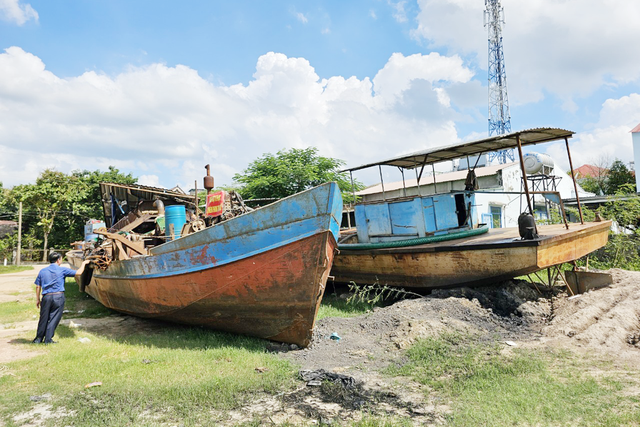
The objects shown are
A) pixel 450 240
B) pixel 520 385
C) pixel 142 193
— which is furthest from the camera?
pixel 142 193

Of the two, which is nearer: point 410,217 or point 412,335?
point 412,335

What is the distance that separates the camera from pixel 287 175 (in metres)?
19.8

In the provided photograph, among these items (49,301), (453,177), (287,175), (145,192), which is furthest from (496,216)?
(49,301)

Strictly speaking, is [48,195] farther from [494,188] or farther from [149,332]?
[494,188]

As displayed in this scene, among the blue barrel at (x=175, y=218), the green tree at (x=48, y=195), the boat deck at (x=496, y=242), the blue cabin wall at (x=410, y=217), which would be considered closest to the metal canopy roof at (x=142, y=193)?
the blue barrel at (x=175, y=218)

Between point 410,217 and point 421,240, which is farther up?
point 410,217

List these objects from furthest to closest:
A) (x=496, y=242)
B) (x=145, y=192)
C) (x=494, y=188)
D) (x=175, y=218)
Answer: (x=494, y=188)
(x=145, y=192)
(x=175, y=218)
(x=496, y=242)

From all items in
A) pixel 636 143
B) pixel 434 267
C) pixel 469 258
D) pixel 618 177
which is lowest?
pixel 434 267

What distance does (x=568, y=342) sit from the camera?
5.31m

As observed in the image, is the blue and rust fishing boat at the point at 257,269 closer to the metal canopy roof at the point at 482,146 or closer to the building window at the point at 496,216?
the metal canopy roof at the point at 482,146

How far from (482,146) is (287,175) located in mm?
12196

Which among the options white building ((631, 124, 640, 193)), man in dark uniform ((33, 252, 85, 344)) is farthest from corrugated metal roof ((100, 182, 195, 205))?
white building ((631, 124, 640, 193))

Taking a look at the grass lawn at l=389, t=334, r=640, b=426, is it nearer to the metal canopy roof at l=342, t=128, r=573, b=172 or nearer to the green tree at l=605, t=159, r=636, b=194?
the metal canopy roof at l=342, t=128, r=573, b=172

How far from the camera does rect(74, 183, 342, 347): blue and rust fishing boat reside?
17.6 feet
